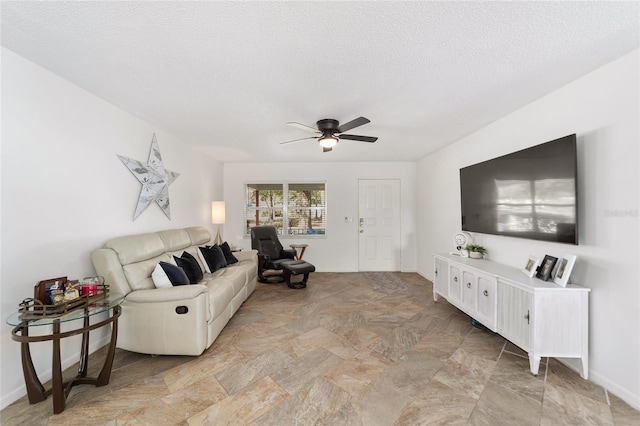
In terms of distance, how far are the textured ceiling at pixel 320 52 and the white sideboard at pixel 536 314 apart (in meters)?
1.74

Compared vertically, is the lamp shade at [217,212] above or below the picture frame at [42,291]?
above

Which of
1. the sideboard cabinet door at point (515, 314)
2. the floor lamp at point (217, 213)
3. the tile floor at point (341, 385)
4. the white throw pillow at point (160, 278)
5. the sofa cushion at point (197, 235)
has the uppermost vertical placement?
the floor lamp at point (217, 213)

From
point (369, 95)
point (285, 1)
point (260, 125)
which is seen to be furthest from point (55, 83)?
point (369, 95)

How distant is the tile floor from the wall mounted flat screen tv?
3.86 ft

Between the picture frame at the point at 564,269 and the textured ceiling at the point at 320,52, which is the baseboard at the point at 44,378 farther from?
the picture frame at the point at 564,269

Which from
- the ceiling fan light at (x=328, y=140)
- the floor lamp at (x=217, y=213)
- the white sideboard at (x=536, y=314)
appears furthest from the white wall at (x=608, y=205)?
the floor lamp at (x=217, y=213)

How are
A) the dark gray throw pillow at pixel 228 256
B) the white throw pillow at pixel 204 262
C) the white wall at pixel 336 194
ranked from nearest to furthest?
the white throw pillow at pixel 204 262 < the dark gray throw pillow at pixel 228 256 < the white wall at pixel 336 194

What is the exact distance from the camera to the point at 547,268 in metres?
2.16

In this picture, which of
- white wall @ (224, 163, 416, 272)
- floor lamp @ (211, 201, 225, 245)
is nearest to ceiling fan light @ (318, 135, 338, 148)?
white wall @ (224, 163, 416, 272)

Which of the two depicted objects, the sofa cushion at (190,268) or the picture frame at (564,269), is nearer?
the picture frame at (564,269)

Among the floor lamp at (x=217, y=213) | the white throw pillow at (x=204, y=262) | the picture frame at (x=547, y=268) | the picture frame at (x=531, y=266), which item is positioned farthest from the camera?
the floor lamp at (x=217, y=213)

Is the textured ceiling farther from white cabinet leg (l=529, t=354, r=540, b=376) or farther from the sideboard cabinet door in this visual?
white cabinet leg (l=529, t=354, r=540, b=376)

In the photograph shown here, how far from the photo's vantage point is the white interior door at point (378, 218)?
213 inches

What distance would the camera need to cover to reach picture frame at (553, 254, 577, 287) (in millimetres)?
1971
